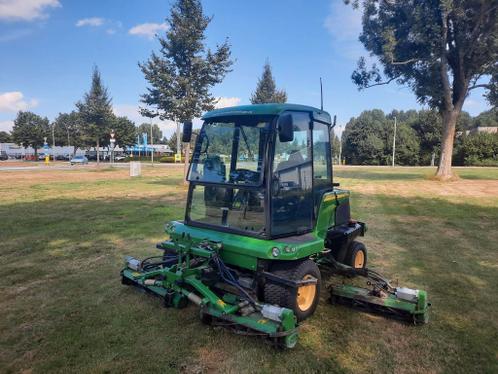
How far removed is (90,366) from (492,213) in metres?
12.2

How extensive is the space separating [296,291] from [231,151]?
71.5 inches

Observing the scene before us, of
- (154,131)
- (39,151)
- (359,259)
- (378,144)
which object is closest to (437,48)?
(359,259)

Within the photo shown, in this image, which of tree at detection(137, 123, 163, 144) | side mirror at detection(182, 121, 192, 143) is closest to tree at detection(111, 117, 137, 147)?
side mirror at detection(182, 121, 192, 143)

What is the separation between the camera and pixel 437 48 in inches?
794

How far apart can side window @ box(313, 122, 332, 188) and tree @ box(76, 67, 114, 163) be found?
31165 mm

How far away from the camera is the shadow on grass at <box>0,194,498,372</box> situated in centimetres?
364

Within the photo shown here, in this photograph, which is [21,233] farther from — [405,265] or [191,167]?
[405,265]

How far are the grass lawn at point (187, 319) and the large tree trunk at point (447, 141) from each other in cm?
1376

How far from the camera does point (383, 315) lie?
15.3 feet

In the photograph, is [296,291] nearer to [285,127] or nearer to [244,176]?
[244,176]

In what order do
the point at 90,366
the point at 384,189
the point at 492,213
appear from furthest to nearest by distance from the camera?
the point at 384,189 → the point at 492,213 → the point at 90,366

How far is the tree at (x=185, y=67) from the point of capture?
18.4m

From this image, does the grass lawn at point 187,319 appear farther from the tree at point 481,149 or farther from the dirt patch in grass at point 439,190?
the tree at point 481,149

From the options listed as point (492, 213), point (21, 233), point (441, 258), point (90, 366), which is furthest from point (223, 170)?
point (492, 213)
